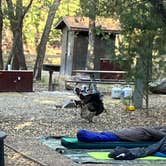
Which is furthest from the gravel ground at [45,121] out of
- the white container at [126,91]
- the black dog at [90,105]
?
the white container at [126,91]

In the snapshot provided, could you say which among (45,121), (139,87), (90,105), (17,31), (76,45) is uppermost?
(17,31)

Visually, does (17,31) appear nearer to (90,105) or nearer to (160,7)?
(90,105)

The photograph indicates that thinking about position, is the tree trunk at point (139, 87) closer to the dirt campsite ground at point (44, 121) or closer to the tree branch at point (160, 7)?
the dirt campsite ground at point (44, 121)

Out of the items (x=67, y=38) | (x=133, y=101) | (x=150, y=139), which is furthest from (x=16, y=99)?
(x=67, y=38)

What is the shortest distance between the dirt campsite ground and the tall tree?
6877 millimetres

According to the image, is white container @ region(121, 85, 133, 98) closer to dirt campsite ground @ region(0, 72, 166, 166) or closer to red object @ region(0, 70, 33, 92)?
dirt campsite ground @ region(0, 72, 166, 166)

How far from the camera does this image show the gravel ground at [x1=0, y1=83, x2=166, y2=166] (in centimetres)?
771

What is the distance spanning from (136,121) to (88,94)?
1444 millimetres

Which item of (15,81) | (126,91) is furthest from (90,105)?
(15,81)

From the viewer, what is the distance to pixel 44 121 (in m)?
11.3

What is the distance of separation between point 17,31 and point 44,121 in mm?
12733

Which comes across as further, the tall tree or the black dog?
the tall tree

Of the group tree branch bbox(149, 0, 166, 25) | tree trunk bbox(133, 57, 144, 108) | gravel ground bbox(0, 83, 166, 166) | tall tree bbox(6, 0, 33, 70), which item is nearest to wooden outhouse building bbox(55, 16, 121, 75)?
tall tree bbox(6, 0, 33, 70)

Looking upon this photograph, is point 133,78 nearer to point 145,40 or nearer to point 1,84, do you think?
point 145,40
